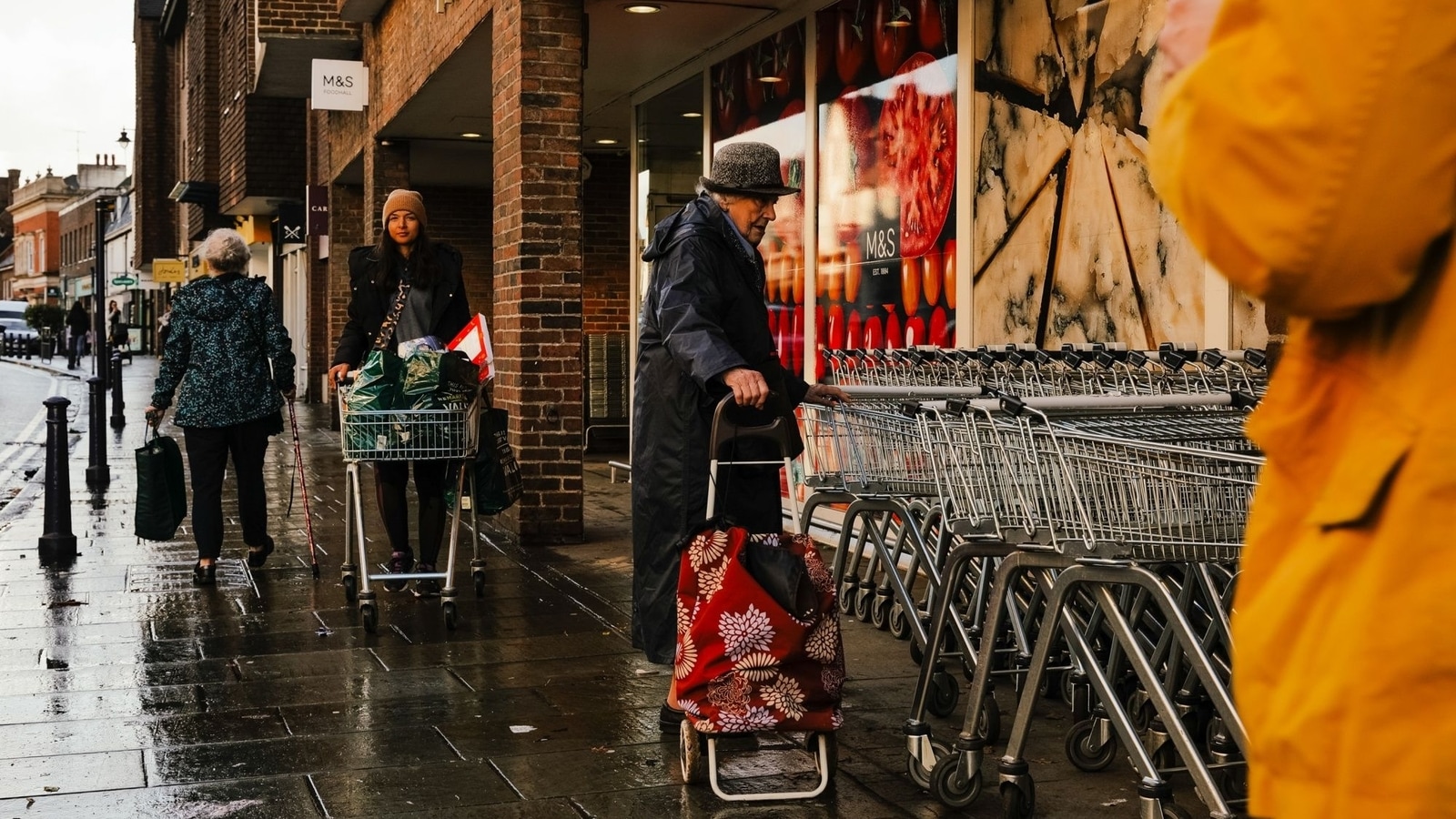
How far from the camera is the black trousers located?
8.96 metres

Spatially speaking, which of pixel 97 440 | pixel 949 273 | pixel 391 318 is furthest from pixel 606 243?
pixel 391 318

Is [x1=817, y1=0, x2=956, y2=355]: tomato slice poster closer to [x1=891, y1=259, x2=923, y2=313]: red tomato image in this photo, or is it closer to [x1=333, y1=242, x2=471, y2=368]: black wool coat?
[x1=891, y1=259, x2=923, y2=313]: red tomato image

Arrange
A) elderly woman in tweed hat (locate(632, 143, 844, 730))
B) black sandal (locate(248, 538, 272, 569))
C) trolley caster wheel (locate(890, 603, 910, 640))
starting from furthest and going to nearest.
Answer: black sandal (locate(248, 538, 272, 569)), trolley caster wheel (locate(890, 603, 910, 640)), elderly woman in tweed hat (locate(632, 143, 844, 730))

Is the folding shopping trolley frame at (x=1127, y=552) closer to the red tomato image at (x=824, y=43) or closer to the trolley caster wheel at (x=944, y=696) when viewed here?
the trolley caster wheel at (x=944, y=696)

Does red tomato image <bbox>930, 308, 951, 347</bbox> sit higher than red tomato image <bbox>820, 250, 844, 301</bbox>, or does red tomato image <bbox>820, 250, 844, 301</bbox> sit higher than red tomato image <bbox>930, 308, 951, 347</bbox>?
red tomato image <bbox>820, 250, 844, 301</bbox>

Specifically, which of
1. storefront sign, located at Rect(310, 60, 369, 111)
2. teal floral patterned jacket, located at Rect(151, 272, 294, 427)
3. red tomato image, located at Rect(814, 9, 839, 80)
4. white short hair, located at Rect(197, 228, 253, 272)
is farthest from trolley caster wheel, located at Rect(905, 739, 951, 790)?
storefront sign, located at Rect(310, 60, 369, 111)

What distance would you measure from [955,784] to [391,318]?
4760mm

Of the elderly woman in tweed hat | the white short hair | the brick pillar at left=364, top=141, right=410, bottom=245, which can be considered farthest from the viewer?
the brick pillar at left=364, top=141, right=410, bottom=245

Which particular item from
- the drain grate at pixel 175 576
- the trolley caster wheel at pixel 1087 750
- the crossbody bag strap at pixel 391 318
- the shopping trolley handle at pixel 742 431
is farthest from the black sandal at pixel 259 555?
the trolley caster wheel at pixel 1087 750

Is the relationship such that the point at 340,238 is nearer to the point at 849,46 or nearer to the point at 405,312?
the point at 849,46

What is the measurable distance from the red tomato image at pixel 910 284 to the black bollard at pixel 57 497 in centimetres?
504

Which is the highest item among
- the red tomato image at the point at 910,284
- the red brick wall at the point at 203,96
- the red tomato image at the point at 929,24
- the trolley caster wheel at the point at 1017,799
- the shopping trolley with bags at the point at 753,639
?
the red brick wall at the point at 203,96

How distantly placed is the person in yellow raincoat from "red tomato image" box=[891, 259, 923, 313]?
8.15 meters

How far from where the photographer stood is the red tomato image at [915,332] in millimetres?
9531
